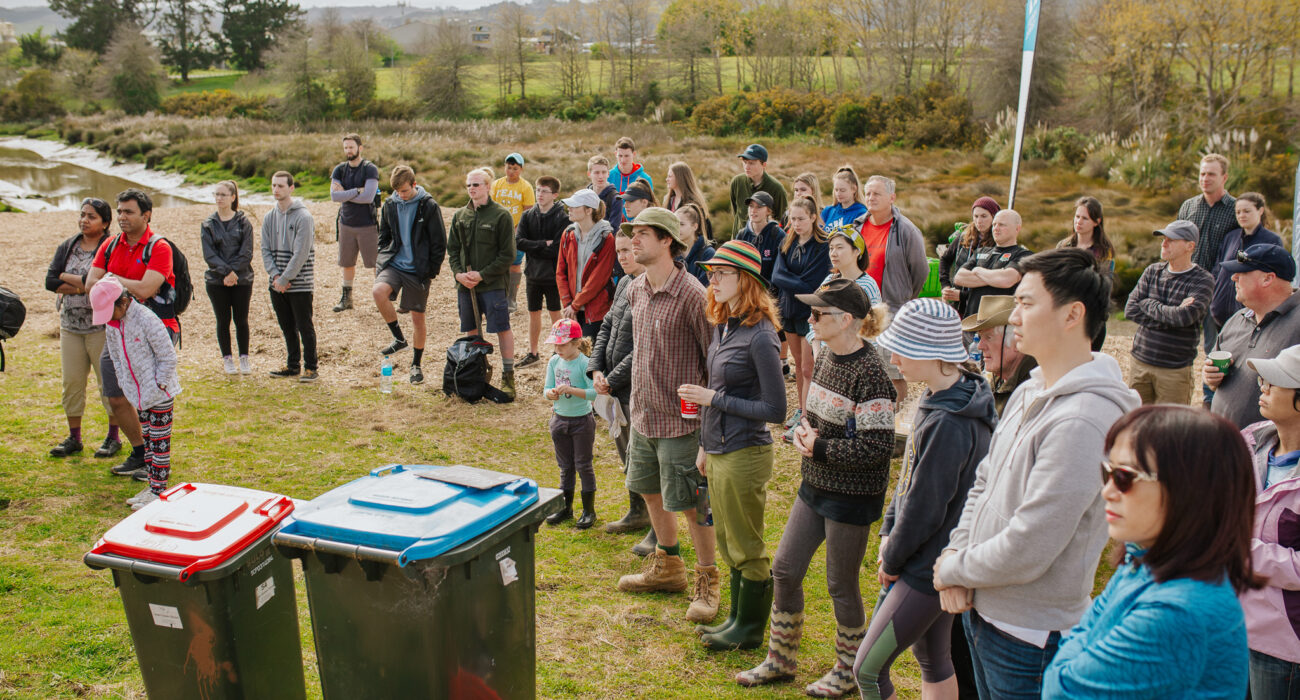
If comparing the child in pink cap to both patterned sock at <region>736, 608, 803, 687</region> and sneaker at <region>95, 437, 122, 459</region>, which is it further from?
patterned sock at <region>736, 608, 803, 687</region>

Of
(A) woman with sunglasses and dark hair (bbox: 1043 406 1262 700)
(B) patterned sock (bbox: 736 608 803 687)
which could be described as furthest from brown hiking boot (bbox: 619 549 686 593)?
(A) woman with sunglasses and dark hair (bbox: 1043 406 1262 700)

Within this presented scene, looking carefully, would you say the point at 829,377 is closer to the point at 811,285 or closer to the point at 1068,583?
the point at 1068,583

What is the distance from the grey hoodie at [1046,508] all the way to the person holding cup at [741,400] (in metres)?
1.52

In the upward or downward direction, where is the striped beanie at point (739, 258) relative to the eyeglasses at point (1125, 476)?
upward

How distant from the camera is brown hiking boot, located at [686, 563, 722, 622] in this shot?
15.4 feet

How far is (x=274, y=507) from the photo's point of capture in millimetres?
3547

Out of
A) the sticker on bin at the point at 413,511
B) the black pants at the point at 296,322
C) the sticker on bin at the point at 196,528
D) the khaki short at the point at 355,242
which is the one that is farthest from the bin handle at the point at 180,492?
the khaki short at the point at 355,242

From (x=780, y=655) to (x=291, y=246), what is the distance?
6807mm

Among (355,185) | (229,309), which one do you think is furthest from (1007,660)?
(355,185)

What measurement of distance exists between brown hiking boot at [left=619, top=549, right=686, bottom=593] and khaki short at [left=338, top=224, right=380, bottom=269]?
7.31 m

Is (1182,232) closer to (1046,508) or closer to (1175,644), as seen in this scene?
(1046,508)

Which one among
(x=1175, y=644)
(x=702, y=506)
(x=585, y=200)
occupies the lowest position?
(x=702, y=506)

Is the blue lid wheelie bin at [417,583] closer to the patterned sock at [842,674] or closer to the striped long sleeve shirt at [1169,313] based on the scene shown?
the patterned sock at [842,674]

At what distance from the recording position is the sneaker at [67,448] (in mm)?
6910
